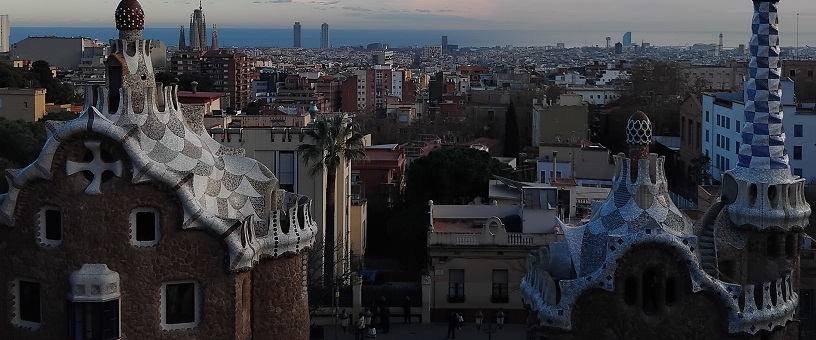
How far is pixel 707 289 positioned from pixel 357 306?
35.0 ft

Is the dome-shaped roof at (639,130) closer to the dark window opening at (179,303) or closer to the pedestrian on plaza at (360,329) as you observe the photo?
the dark window opening at (179,303)

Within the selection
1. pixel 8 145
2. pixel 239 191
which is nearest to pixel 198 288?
pixel 239 191

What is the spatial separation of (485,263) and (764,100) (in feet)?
28.6

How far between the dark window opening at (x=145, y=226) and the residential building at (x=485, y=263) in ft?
30.9

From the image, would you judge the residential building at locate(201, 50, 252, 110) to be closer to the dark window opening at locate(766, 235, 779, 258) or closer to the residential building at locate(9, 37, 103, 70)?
the residential building at locate(9, 37, 103, 70)

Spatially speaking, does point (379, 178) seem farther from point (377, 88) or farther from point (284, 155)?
point (377, 88)

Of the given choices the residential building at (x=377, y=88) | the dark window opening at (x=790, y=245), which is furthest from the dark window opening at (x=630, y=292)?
the residential building at (x=377, y=88)

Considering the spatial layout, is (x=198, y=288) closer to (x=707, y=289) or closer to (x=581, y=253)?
(x=581, y=253)

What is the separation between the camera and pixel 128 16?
18.2 metres

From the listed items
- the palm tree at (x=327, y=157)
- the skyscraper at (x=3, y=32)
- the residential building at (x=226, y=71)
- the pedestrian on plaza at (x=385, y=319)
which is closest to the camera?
the pedestrian on plaza at (x=385, y=319)

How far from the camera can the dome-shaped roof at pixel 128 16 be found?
18.2 metres

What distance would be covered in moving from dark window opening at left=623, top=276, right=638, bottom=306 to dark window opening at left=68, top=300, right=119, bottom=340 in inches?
290

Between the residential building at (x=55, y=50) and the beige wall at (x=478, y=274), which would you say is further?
the residential building at (x=55, y=50)

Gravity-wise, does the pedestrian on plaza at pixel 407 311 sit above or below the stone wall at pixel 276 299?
below
